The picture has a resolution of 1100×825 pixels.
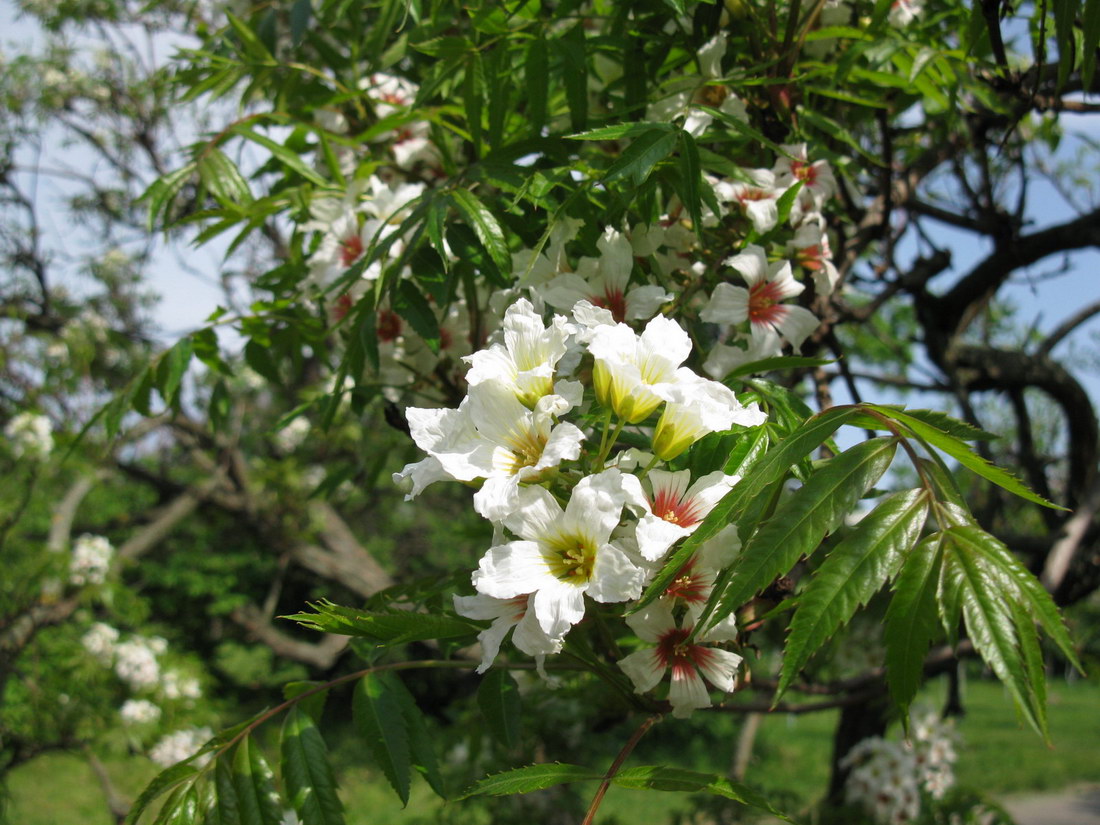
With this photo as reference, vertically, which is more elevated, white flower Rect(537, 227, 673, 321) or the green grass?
white flower Rect(537, 227, 673, 321)

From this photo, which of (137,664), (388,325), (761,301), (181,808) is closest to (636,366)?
(761,301)

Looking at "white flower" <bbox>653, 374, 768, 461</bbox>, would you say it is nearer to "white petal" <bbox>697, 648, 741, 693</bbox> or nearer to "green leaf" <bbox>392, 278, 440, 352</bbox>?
"white petal" <bbox>697, 648, 741, 693</bbox>

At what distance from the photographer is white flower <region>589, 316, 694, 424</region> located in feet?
2.97

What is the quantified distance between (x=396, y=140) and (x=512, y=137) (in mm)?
334

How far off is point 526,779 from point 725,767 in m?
13.2

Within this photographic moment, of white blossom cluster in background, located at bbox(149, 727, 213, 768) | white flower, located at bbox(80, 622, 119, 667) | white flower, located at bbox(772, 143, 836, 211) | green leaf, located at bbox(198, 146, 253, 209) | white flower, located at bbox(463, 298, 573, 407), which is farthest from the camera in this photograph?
white flower, located at bbox(80, 622, 119, 667)

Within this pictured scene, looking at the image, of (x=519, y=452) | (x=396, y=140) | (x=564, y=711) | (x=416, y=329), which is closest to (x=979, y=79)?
(x=396, y=140)

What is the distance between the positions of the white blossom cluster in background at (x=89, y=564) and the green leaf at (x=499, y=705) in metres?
5.00

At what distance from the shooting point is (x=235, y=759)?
1.20m

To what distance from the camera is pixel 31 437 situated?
5543mm

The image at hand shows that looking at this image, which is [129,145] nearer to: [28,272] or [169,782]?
[28,272]

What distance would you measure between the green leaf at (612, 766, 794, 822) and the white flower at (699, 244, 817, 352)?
60 cm

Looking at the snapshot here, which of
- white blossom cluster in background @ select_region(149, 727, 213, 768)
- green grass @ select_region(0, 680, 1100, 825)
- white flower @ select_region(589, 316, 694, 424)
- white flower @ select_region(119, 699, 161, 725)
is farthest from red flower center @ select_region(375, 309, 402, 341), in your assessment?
green grass @ select_region(0, 680, 1100, 825)

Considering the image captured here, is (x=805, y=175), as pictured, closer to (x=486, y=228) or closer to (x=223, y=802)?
(x=486, y=228)
